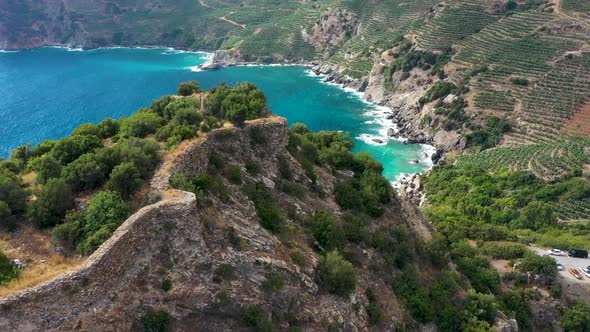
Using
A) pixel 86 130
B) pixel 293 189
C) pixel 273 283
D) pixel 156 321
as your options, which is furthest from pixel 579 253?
pixel 86 130

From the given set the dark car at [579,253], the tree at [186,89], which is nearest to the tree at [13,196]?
the tree at [186,89]

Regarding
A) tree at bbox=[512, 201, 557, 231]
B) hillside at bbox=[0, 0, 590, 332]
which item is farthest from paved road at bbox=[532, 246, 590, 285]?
tree at bbox=[512, 201, 557, 231]

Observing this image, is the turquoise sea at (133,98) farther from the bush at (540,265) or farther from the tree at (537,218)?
the bush at (540,265)

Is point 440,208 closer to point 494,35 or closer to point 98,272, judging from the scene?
point 98,272

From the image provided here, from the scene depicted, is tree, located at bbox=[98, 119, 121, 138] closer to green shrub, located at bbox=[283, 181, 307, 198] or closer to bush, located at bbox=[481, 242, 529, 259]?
green shrub, located at bbox=[283, 181, 307, 198]

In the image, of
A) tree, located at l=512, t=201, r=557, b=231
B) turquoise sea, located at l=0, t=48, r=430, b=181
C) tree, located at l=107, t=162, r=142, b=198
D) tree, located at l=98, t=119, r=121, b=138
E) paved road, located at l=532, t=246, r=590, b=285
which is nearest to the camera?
tree, located at l=107, t=162, r=142, b=198

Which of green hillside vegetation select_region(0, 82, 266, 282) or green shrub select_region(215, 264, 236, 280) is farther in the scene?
green shrub select_region(215, 264, 236, 280)
